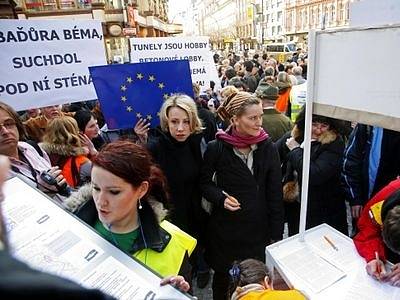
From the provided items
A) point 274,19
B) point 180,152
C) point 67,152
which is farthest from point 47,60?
point 274,19

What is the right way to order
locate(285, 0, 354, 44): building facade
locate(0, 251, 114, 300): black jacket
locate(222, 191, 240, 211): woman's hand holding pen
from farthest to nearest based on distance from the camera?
locate(285, 0, 354, 44): building facade
locate(222, 191, 240, 211): woman's hand holding pen
locate(0, 251, 114, 300): black jacket

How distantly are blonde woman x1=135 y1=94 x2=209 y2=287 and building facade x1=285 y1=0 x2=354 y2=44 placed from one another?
153ft

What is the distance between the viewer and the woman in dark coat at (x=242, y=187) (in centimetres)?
233

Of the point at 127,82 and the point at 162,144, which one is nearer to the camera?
the point at 162,144

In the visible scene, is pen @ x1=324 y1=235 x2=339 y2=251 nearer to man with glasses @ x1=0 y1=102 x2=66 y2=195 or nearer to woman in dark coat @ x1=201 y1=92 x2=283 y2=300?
woman in dark coat @ x1=201 y1=92 x2=283 y2=300

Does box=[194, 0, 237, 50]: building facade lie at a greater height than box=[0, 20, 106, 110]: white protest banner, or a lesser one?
greater

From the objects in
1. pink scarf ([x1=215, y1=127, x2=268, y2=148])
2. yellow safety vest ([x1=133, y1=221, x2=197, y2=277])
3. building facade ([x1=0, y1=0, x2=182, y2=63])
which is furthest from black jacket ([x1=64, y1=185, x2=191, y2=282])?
building facade ([x1=0, y1=0, x2=182, y2=63])

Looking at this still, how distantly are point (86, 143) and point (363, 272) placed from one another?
7.27 ft

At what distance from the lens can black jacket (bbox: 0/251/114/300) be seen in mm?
243

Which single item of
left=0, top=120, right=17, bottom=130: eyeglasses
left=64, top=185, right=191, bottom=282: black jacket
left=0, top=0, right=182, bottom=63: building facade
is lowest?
left=64, top=185, right=191, bottom=282: black jacket

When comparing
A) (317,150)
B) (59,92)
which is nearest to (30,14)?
(59,92)

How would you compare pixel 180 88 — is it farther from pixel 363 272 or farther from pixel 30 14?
pixel 30 14

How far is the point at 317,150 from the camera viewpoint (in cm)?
240

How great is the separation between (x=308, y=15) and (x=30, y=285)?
198 ft
